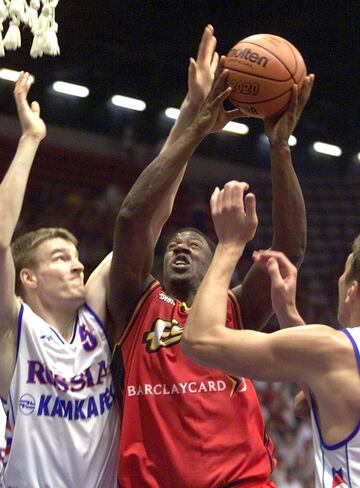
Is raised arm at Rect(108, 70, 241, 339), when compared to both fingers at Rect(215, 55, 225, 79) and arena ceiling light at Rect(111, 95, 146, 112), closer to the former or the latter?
fingers at Rect(215, 55, 225, 79)

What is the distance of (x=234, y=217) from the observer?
2719mm

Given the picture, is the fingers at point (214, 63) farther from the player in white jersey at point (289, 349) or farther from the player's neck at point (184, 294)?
the player in white jersey at point (289, 349)

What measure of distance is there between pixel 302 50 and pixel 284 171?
900cm

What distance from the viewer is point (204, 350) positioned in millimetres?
2619

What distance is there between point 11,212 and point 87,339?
2.02 ft

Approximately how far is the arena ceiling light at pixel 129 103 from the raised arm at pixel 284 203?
33.4ft

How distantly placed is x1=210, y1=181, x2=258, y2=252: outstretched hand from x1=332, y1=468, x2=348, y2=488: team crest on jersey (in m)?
0.70

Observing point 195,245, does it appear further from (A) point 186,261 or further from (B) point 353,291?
(B) point 353,291

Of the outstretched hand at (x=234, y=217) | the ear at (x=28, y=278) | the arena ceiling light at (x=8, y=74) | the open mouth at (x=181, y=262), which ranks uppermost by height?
the arena ceiling light at (x=8, y=74)

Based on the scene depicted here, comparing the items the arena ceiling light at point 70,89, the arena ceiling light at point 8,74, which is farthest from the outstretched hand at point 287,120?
the arena ceiling light at point 70,89

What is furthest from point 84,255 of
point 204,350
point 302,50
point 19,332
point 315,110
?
point 204,350

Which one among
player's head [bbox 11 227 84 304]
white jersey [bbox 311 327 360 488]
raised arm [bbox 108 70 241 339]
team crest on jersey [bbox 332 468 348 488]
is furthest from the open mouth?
team crest on jersey [bbox 332 468 348 488]

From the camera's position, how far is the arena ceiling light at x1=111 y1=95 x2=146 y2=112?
13.5m

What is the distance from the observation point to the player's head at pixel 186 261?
374 cm
